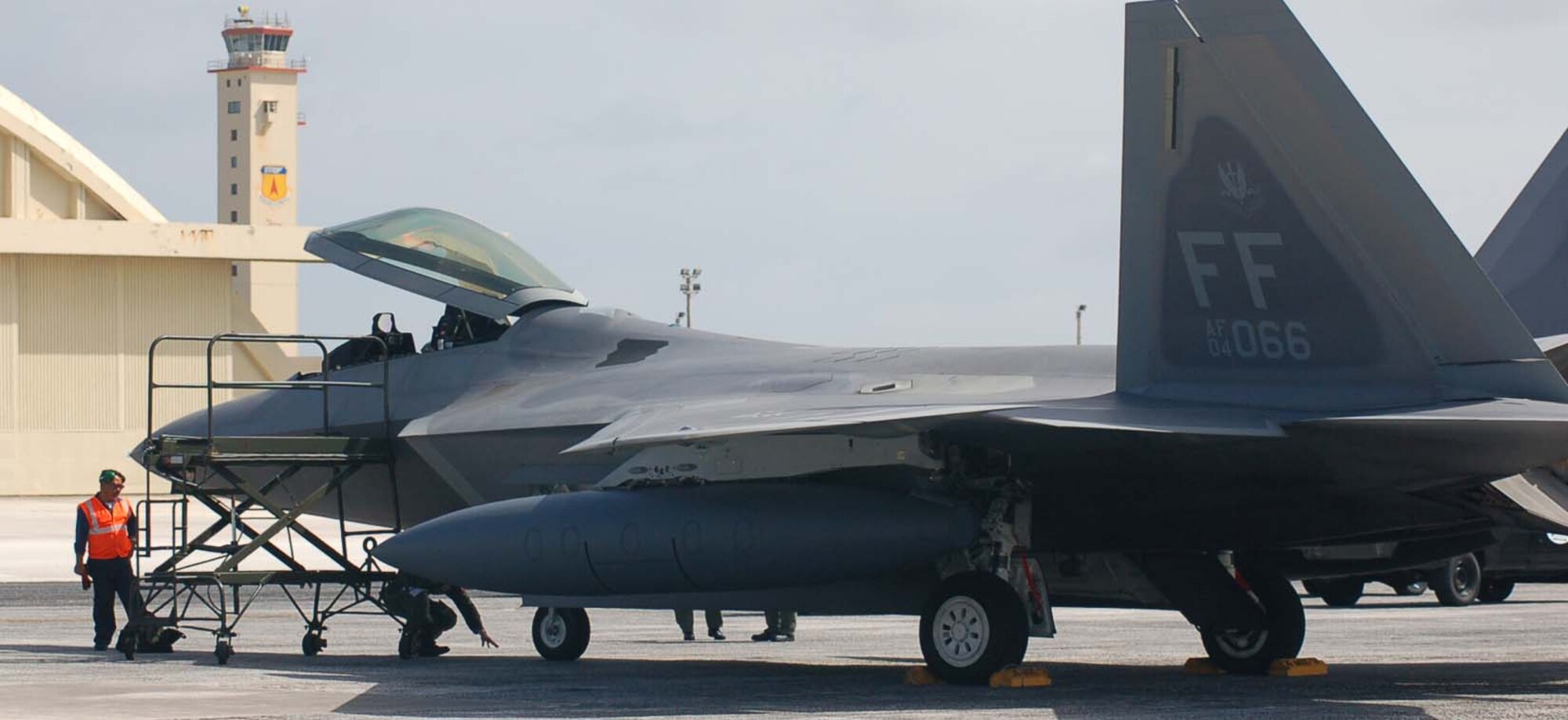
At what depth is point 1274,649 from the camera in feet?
48.1

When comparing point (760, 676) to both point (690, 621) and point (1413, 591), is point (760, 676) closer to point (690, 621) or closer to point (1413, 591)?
point (690, 621)

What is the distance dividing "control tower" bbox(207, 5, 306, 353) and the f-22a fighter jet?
88.9 metres

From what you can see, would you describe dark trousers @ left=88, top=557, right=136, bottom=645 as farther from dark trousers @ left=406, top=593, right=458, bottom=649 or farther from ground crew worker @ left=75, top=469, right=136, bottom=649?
dark trousers @ left=406, top=593, right=458, bottom=649

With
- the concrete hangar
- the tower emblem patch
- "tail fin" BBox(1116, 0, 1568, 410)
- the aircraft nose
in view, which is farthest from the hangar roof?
the tower emblem patch

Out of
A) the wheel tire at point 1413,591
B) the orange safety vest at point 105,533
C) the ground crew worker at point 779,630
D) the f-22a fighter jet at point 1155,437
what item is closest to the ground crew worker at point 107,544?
the orange safety vest at point 105,533

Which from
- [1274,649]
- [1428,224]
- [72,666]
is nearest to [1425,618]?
[1274,649]

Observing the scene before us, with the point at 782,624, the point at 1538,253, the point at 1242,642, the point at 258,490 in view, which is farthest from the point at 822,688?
the point at 1538,253

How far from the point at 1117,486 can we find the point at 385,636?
8639 mm

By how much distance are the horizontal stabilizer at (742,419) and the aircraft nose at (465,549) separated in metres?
0.78

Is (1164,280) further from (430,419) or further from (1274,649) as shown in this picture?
(430,419)

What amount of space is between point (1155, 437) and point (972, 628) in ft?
6.03

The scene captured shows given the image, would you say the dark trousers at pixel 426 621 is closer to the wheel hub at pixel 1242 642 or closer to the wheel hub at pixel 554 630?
the wheel hub at pixel 554 630

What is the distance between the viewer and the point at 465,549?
543 inches

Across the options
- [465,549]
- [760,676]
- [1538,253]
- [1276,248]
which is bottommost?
[760,676]
